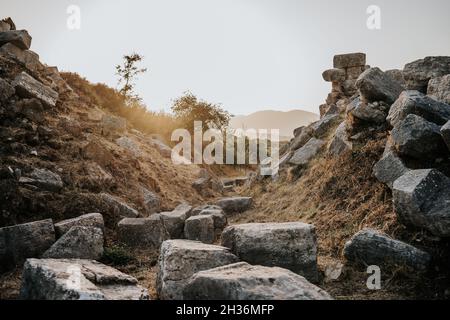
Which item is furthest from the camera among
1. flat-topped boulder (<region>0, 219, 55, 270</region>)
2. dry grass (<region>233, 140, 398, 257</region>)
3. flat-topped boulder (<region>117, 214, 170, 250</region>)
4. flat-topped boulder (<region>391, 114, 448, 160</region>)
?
flat-topped boulder (<region>117, 214, 170, 250</region>)

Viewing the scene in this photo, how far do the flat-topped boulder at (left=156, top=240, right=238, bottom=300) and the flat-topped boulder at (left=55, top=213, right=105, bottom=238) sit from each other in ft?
6.57

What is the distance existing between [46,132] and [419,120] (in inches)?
322

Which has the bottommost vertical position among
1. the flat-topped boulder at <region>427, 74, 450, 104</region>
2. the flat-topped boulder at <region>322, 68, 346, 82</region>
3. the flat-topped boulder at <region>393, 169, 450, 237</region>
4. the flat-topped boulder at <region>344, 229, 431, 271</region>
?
the flat-topped boulder at <region>344, 229, 431, 271</region>

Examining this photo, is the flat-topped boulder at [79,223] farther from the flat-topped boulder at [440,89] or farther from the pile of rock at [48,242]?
the flat-topped boulder at [440,89]

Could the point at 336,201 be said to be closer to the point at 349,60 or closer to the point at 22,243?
the point at 22,243

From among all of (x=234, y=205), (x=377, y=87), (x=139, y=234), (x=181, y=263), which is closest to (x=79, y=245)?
(x=139, y=234)

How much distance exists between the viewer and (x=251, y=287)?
319 centimetres

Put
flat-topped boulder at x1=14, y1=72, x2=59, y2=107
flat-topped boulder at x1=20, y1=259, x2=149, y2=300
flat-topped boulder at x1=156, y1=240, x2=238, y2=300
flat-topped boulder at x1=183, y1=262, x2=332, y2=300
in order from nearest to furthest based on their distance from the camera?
flat-topped boulder at x1=183, y1=262, x2=332, y2=300
flat-topped boulder at x1=20, y1=259, x2=149, y2=300
flat-topped boulder at x1=156, y1=240, x2=238, y2=300
flat-topped boulder at x1=14, y1=72, x2=59, y2=107

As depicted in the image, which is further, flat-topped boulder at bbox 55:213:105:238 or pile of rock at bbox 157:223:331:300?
flat-topped boulder at bbox 55:213:105:238

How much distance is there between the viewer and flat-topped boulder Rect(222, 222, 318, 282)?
183 inches

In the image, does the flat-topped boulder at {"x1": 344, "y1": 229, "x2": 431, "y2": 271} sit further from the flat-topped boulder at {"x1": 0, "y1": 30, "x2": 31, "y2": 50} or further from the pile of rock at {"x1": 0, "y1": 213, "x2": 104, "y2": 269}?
the flat-topped boulder at {"x1": 0, "y1": 30, "x2": 31, "y2": 50}

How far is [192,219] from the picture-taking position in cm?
748

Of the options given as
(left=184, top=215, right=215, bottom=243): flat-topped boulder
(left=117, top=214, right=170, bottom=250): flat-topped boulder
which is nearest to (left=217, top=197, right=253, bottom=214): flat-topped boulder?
(left=184, top=215, right=215, bottom=243): flat-topped boulder
